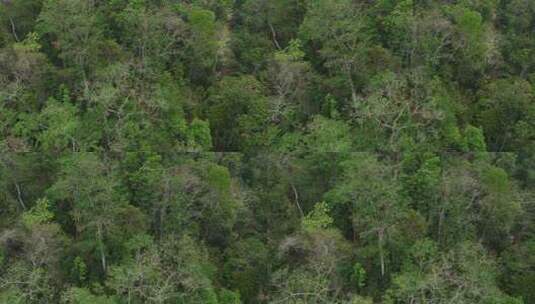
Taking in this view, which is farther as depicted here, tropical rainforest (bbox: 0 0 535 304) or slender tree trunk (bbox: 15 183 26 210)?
slender tree trunk (bbox: 15 183 26 210)

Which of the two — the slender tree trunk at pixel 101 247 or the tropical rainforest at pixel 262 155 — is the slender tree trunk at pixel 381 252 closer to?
the tropical rainforest at pixel 262 155

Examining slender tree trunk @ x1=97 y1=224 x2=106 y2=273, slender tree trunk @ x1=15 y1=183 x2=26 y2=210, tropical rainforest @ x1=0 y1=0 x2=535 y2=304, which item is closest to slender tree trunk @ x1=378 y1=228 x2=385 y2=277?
tropical rainforest @ x1=0 y1=0 x2=535 y2=304

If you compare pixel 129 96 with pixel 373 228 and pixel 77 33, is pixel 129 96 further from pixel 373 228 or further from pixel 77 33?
pixel 373 228

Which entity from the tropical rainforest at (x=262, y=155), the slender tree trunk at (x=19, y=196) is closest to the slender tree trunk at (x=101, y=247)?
the tropical rainforest at (x=262, y=155)

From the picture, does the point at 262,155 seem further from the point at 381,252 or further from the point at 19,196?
the point at 19,196

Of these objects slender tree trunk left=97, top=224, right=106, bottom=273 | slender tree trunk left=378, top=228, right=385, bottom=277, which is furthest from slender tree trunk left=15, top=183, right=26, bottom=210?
slender tree trunk left=378, top=228, right=385, bottom=277

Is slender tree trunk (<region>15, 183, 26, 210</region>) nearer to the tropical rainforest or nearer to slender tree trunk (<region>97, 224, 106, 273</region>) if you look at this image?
the tropical rainforest

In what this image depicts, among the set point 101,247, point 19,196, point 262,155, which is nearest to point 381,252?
point 262,155

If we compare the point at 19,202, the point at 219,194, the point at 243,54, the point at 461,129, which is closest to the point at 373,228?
the point at 219,194
